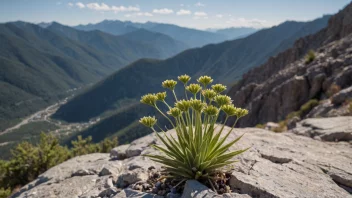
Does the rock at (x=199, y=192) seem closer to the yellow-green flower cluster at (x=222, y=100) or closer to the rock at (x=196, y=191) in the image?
the rock at (x=196, y=191)

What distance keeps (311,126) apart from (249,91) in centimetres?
4792

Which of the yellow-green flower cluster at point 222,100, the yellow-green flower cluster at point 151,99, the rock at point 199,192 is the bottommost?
the rock at point 199,192

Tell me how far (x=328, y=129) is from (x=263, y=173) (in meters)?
7.73

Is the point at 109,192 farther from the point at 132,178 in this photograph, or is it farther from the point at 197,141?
the point at 197,141

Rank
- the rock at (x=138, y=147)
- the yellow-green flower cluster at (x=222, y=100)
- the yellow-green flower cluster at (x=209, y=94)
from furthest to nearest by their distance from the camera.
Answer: the rock at (x=138, y=147), the yellow-green flower cluster at (x=209, y=94), the yellow-green flower cluster at (x=222, y=100)

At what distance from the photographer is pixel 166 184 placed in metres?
6.40

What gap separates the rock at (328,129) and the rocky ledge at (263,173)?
4 centimetres

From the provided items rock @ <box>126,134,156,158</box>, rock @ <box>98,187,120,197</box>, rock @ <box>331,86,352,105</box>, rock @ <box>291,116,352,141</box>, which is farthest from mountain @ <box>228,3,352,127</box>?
rock @ <box>98,187,120,197</box>

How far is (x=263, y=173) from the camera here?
21.7 ft

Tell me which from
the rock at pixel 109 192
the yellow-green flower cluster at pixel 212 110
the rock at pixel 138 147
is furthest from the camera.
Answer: the rock at pixel 138 147

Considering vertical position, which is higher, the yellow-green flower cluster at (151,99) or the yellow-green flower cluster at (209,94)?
the yellow-green flower cluster at (209,94)

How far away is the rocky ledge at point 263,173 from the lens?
5.82m

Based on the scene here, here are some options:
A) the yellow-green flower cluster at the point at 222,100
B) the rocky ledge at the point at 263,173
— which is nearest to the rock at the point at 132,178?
the rocky ledge at the point at 263,173

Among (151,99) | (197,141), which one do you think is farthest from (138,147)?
(151,99)
